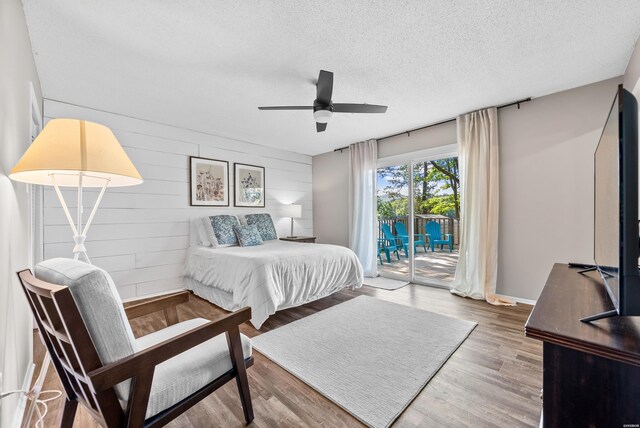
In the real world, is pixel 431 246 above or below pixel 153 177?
below

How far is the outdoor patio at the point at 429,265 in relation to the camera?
A: 462cm

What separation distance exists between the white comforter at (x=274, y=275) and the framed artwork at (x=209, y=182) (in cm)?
96

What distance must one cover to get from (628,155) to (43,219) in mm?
4623

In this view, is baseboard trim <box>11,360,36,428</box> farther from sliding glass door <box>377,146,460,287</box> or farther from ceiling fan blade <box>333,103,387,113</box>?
sliding glass door <box>377,146,460,287</box>

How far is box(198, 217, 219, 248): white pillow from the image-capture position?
12.7 ft

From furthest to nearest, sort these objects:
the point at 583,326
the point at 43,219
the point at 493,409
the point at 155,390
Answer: the point at 43,219 → the point at 493,409 → the point at 155,390 → the point at 583,326

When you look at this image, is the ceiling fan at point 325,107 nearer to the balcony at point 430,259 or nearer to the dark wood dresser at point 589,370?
the dark wood dresser at point 589,370

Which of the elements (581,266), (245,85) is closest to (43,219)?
(245,85)

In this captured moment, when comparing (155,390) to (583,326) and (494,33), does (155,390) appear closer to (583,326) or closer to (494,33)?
(583,326)

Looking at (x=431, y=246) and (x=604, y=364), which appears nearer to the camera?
(x=604, y=364)

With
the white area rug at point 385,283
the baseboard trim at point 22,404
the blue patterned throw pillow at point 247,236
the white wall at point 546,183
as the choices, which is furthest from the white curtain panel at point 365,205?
the baseboard trim at point 22,404

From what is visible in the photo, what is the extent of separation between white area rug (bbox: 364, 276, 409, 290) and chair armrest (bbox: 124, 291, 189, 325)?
119 inches

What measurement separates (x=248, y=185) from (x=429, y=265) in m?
3.62

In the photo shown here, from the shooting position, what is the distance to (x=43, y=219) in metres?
3.00
